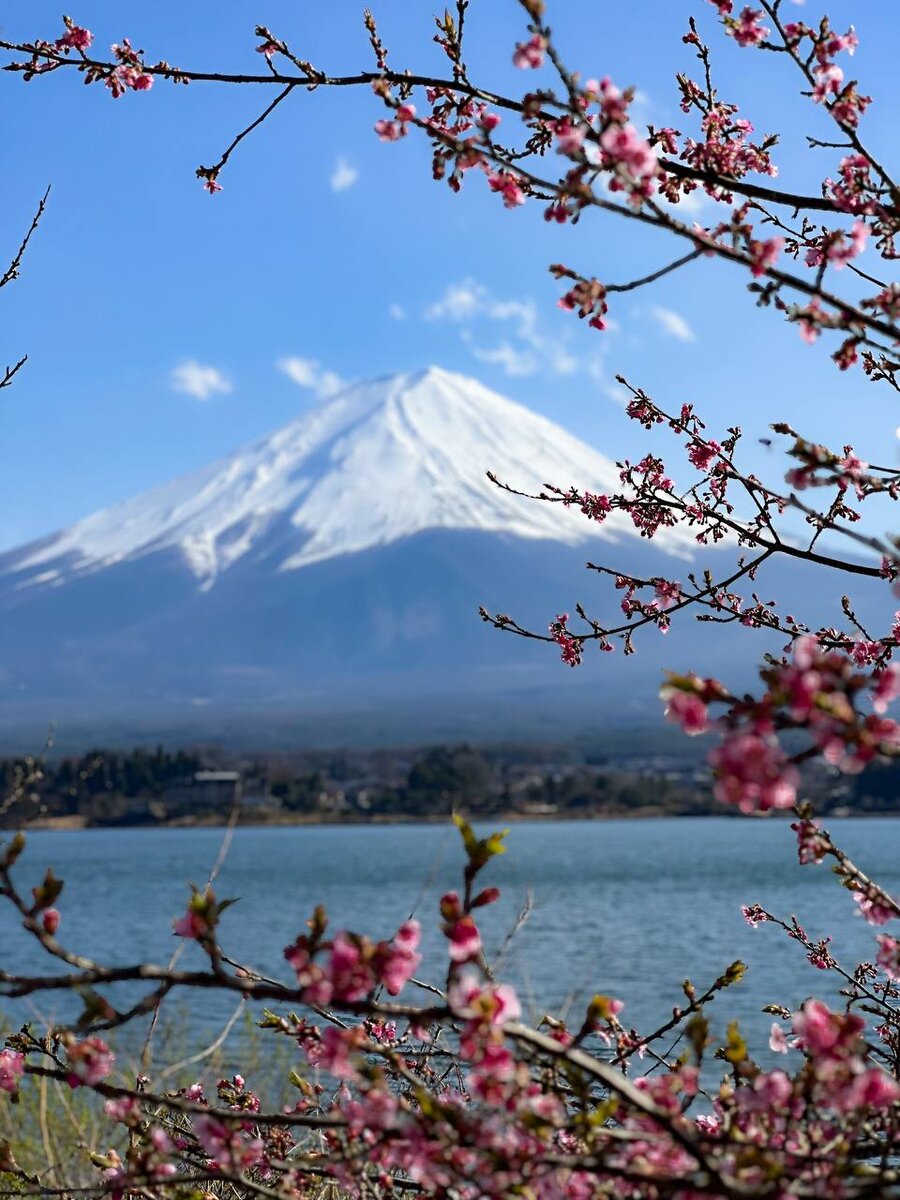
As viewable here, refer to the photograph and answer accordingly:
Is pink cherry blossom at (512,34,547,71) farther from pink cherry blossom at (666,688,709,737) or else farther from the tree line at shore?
the tree line at shore

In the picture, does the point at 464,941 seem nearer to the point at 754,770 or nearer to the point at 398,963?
the point at 398,963

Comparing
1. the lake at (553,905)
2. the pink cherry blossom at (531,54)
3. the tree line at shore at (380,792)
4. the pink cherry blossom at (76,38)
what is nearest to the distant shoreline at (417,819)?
the tree line at shore at (380,792)

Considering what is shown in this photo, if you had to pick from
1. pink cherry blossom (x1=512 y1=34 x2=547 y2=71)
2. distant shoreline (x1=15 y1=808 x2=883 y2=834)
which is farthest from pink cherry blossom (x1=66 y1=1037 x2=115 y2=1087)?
distant shoreline (x1=15 y1=808 x2=883 y2=834)

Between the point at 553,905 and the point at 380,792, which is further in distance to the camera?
the point at 380,792

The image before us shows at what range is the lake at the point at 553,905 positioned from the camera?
22984 mm

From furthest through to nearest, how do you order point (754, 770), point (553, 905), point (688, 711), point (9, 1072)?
point (553, 905) < point (9, 1072) < point (688, 711) < point (754, 770)

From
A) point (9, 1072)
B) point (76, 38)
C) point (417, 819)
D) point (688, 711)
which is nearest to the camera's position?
point (688, 711)

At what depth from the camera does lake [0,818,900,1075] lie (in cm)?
2298

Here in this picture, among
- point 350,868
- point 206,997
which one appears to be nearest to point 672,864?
point 350,868

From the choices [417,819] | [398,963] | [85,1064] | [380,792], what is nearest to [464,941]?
[398,963]

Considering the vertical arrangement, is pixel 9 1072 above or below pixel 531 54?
below

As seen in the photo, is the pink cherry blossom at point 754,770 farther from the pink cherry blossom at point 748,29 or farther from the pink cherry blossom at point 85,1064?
the pink cherry blossom at point 748,29

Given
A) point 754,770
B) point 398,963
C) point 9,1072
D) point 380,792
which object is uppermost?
point 754,770

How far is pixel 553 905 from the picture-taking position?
137ft
